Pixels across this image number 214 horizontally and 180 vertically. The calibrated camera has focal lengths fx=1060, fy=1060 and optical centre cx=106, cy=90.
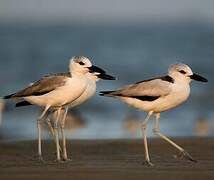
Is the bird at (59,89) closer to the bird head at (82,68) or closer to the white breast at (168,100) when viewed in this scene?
the bird head at (82,68)

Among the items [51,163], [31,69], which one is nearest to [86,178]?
[51,163]

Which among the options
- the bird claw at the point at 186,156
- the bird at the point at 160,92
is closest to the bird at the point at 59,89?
the bird at the point at 160,92

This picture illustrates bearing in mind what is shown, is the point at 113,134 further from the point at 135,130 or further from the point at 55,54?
the point at 55,54

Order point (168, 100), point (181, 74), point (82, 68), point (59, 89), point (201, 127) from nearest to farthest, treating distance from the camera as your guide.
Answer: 1. point (168, 100)
2. point (181, 74)
3. point (59, 89)
4. point (82, 68)
5. point (201, 127)

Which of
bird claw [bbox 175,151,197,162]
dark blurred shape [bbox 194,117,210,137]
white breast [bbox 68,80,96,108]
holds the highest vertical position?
white breast [bbox 68,80,96,108]

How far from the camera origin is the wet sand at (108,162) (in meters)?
13.0

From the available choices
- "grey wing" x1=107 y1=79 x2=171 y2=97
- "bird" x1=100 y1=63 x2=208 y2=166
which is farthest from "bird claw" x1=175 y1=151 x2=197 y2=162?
"grey wing" x1=107 y1=79 x2=171 y2=97

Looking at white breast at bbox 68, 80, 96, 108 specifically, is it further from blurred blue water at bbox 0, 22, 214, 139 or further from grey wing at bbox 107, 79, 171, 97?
blurred blue water at bbox 0, 22, 214, 139

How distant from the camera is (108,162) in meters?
14.6

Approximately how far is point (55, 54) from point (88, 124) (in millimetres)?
24457

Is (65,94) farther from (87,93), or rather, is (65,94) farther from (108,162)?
(108,162)

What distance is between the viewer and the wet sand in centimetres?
1303

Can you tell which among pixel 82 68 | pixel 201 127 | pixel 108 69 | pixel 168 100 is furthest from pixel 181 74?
pixel 108 69

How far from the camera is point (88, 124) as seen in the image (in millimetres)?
23641
